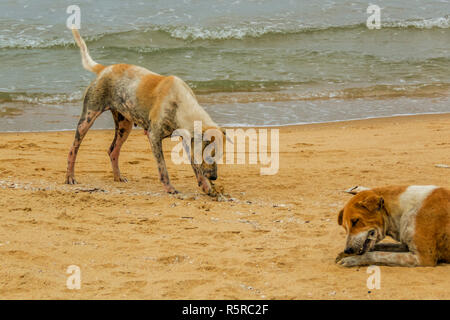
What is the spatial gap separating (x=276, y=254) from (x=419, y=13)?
2243 cm

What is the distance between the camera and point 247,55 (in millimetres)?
20844

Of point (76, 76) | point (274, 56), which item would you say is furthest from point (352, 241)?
point (274, 56)

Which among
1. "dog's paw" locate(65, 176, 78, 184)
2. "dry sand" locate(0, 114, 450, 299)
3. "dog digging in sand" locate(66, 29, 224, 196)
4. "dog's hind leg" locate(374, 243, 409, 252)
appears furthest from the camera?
"dog's paw" locate(65, 176, 78, 184)

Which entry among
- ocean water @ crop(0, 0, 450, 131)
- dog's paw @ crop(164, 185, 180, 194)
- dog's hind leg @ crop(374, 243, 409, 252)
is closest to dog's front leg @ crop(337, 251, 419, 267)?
dog's hind leg @ crop(374, 243, 409, 252)

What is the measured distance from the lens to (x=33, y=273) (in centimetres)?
534

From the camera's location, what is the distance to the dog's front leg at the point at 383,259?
5355 mm

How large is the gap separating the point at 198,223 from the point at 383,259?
7.74 feet

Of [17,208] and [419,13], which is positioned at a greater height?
[419,13]

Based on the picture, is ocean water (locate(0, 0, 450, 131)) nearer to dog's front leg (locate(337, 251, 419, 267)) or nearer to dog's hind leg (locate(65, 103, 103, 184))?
dog's hind leg (locate(65, 103, 103, 184))

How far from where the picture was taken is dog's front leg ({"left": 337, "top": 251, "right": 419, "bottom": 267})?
5.36m

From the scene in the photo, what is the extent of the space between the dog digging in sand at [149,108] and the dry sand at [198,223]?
36cm

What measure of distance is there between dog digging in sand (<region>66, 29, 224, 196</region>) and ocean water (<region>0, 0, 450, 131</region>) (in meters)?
4.74

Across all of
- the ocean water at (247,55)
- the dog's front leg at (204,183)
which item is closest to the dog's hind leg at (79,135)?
the dog's front leg at (204,183)
